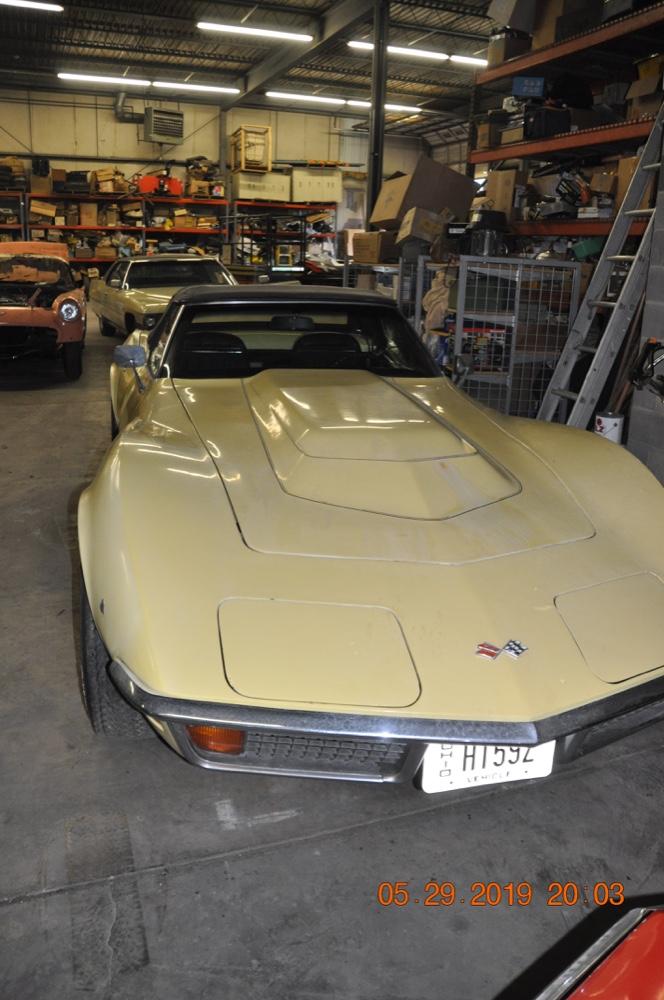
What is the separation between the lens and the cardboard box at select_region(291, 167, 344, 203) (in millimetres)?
18797

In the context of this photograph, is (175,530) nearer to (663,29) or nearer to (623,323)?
(623,323)

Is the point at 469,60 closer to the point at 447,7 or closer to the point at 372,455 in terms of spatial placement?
the point at 447,7

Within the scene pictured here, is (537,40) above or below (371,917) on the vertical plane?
above

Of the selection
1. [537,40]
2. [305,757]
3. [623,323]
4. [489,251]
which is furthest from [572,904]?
[537,40]

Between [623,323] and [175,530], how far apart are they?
13.1 feet

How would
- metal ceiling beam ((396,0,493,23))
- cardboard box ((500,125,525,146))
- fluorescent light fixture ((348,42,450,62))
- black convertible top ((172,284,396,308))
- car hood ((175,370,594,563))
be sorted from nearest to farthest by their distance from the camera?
car hood ((175,370,594,563)) < black convertible top ((172,284,396,308)) < cardboard box ((500,125,525,146)) < metal ceiling beam ((396,0,493,23)) < fluorescent light fixture ((348,42,450,62))

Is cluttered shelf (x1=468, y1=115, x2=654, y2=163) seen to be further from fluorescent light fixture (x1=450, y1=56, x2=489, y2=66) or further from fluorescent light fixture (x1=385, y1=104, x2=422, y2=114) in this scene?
fluorescent light fixture (x1=385, y1=104, x2=422, y2=114)

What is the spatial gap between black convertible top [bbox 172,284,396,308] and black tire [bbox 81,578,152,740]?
6.09 feet

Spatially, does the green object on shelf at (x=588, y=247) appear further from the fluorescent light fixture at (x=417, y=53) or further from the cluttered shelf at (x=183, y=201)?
the cluttered shelf at (x=183, y=201)

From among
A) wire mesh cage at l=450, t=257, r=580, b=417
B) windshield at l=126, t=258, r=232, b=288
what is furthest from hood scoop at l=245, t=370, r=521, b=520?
windshield at l=126, t=258, r=232, b=288

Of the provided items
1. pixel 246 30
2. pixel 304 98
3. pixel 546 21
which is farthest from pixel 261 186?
pixel 546 21

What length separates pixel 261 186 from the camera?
18562 mm

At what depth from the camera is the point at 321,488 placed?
95.2 inches

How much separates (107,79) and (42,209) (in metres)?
3.12
